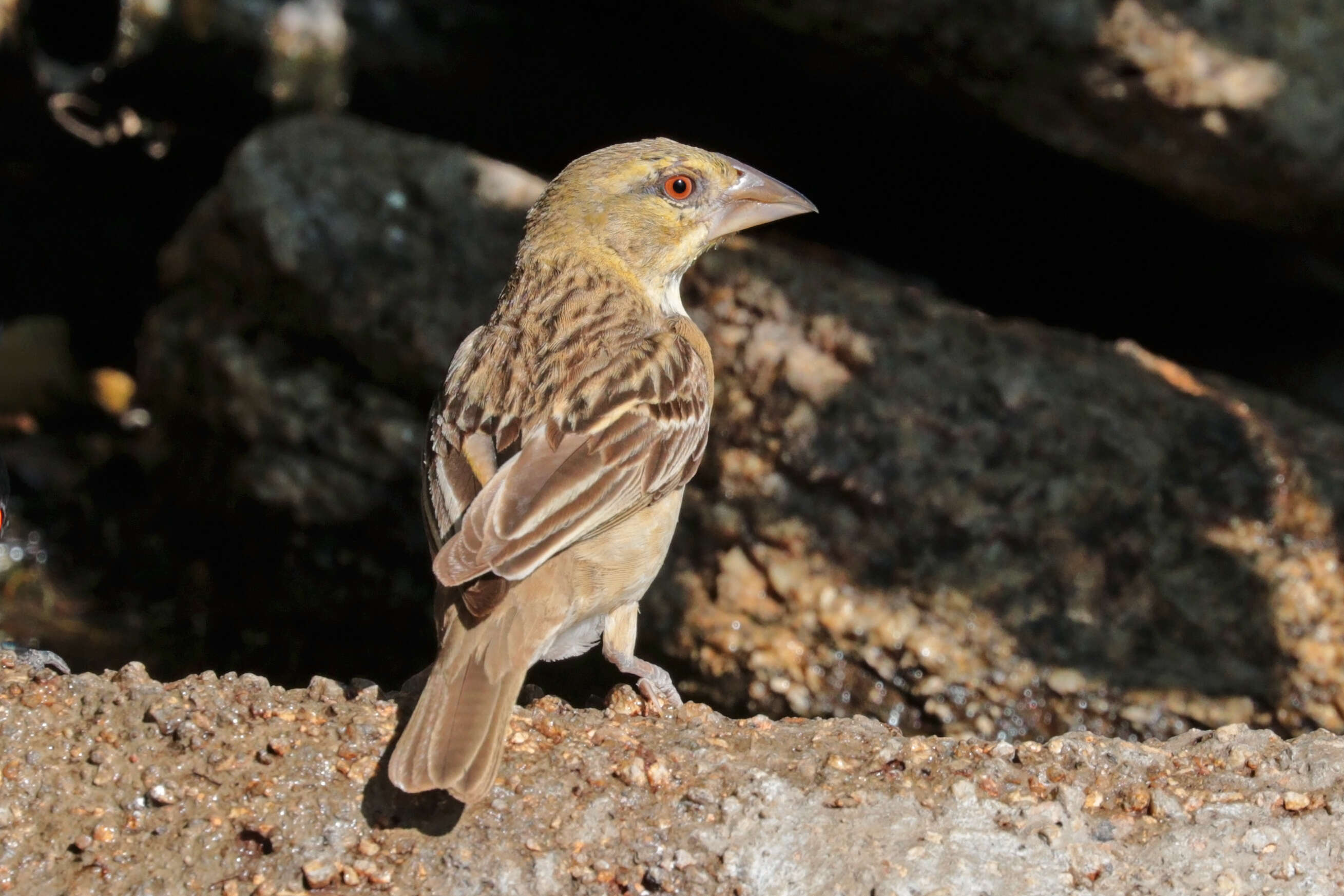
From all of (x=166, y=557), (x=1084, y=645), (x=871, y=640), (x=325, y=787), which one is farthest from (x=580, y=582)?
(x=166, y=557)

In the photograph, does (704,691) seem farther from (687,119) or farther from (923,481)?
(687,119)

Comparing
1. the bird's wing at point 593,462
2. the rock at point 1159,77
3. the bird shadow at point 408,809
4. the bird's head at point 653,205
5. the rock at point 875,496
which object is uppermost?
the rock at point 1159,77

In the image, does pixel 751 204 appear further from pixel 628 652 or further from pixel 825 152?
pixel 825 152

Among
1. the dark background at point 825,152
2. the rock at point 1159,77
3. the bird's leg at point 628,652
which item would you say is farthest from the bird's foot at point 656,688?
the dark background at point 825,152

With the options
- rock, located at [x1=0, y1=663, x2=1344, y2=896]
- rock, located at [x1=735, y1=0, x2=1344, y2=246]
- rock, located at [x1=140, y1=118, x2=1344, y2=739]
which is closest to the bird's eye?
rock, located at [x1=140, y1=118, x2=1344, y2=739]

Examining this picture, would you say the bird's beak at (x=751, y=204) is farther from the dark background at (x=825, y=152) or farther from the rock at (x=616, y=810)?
the dark background at (x=825, y=152)

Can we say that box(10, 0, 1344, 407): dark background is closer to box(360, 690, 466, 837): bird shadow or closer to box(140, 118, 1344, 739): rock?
box(140, 118, 1344, 739): rock

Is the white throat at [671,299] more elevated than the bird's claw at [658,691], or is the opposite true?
the white throat at [671,299]
